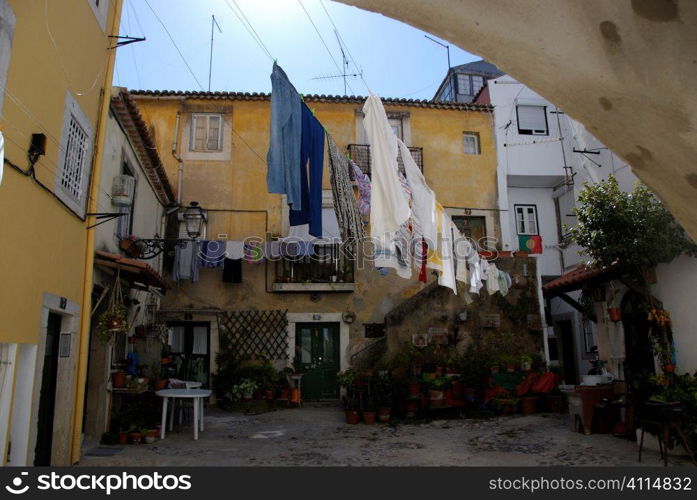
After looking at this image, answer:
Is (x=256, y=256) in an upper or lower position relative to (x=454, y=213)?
lower

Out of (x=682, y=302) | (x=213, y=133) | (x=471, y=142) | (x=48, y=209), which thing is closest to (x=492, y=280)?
(x=682, y=302)

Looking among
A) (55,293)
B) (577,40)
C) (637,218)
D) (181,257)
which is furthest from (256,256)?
(577,40)

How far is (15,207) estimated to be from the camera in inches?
212

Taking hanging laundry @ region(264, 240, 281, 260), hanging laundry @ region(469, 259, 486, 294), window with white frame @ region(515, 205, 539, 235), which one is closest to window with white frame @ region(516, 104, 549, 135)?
window with white frame @ region(515, 205, 539, 235)

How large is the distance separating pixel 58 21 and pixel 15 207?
2393 millimetres

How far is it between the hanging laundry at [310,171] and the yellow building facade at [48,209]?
279cm

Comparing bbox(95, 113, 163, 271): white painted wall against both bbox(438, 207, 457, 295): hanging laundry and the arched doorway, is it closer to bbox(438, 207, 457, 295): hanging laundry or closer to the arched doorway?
bbox(438, 207, 457, 295): hanging laundry

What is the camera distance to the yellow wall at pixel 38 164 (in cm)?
526

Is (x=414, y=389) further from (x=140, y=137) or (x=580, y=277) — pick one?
(x=140, y=137)

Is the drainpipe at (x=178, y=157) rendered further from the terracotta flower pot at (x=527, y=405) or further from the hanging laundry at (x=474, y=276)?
the terracotta flower pot at (x=527, y=405)

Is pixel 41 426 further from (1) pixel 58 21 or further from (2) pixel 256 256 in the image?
(2) pixel 256 256

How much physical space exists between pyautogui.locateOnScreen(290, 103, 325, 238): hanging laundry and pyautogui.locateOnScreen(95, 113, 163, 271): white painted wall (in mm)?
3594

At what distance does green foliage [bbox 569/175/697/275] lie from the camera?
8531 mm

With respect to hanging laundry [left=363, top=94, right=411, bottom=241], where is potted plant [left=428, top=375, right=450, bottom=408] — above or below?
below
